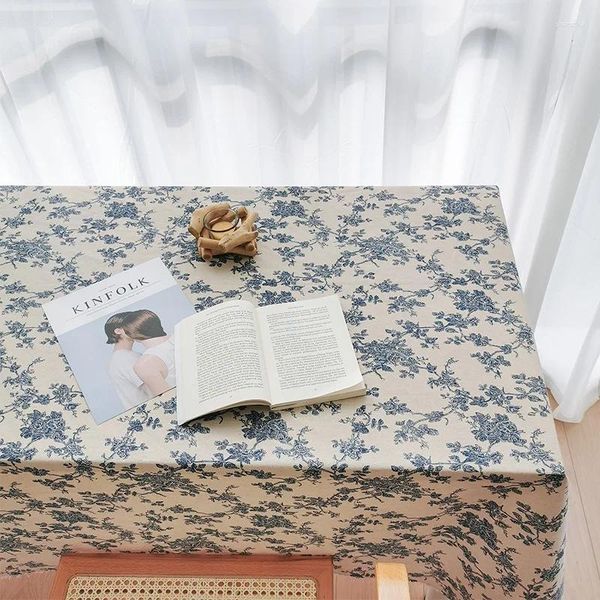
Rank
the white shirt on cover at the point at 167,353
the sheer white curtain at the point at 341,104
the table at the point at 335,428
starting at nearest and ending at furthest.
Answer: the table at the point at 335,428 → the white shirt on cover at the point at 167,353 → the sheer white curtain at the point at 341,104

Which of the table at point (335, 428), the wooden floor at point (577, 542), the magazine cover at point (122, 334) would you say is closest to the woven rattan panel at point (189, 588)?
the table at point (335, 428)

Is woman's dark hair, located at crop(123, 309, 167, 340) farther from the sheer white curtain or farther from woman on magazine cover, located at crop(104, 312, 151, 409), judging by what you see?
the sheer white curtain

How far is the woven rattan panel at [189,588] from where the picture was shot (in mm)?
1103

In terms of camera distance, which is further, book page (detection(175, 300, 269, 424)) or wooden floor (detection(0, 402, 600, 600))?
wooden floor (detection(0, 402, 600, 600))

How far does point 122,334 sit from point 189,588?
39cm

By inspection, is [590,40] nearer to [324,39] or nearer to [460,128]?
[460,128]

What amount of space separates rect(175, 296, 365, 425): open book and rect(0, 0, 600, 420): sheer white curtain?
0.59 metres

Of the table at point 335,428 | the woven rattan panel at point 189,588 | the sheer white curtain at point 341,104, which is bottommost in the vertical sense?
the woven rattan panel at point 189,588

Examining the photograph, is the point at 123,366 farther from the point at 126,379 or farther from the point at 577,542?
the point at 577,542

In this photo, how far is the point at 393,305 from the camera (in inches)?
46.6

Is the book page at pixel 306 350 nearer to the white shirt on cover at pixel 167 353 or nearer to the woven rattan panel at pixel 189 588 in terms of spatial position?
the white shirt on cover at pixel 167 353

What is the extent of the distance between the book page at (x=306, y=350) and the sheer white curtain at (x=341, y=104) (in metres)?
0.59

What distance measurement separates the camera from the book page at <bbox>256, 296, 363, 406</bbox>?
3.51ft

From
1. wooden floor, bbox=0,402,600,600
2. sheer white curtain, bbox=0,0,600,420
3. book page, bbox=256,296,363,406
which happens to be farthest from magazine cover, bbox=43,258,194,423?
wooden floor, bbox=0,402,600,600
